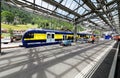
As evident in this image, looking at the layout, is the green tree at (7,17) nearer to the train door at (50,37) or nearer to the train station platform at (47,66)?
the train door at (50,37)

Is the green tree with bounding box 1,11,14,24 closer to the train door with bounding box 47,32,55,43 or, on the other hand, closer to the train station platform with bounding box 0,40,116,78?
the train door with bounding box 47,32,55,43

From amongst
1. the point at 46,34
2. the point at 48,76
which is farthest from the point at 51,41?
the point at 48,76

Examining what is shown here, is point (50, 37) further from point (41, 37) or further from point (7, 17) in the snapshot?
point (7, 17)

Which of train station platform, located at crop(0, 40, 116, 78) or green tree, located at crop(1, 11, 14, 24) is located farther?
green tree, located at crop(1, 11, 14, 24)

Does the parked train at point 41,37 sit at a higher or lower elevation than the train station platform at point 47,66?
higher

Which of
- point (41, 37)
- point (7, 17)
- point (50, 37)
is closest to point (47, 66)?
point (41, 37)

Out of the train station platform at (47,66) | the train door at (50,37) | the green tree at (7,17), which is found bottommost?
the train station platform at (47,66)

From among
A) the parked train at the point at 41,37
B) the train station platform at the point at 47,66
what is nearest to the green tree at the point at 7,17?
the parked train at the point at 41,37

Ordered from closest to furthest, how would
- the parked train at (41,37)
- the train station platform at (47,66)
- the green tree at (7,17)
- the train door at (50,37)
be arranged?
the train station platform at (47,66)
the parked train at (41,37)
the train door at (50,37)
the green tree at (7,17)

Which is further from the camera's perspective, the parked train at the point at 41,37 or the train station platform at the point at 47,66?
the parked train at the point at 41,37

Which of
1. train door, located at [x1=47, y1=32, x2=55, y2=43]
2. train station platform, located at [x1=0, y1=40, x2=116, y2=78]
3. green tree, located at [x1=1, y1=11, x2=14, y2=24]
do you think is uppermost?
green tree, located at [x1=1, y1=11, x2=14, y2=24]

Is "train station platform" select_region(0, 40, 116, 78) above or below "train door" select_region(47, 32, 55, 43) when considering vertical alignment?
below

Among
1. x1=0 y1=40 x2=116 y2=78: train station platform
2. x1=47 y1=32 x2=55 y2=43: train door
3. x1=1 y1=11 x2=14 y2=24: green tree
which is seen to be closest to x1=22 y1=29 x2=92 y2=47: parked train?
x1=47 y1=32 x2=55 y2=43: train door

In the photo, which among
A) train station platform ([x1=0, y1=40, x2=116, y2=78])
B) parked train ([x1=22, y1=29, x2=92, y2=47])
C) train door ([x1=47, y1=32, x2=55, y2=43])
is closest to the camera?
train station platform ([x1=0, y1=40, x2=116, y2=78])
